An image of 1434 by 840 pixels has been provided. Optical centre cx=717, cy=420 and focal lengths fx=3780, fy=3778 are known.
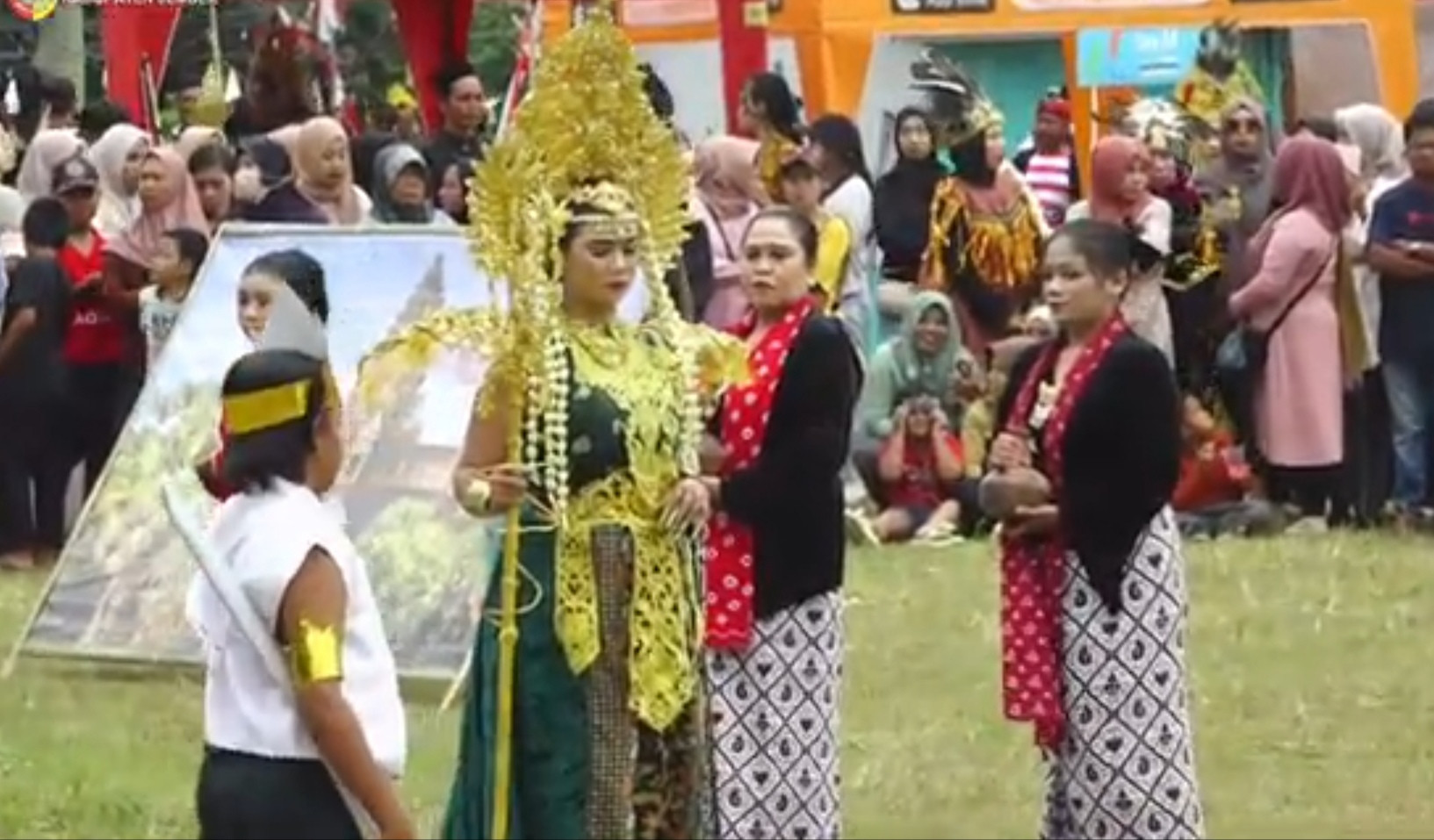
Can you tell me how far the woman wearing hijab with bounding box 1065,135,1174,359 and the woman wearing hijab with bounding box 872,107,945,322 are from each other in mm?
1170

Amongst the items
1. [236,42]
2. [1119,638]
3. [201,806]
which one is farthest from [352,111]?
[201,806]

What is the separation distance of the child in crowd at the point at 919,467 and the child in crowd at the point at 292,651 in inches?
375

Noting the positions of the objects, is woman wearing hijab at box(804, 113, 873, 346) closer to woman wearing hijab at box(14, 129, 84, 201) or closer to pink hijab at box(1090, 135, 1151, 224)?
pink hijab at box(1090, 135, 1151, 224)

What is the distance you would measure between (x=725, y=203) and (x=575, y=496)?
778 cm

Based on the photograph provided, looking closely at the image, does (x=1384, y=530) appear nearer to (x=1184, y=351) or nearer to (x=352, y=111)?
(x=1184, y=351)

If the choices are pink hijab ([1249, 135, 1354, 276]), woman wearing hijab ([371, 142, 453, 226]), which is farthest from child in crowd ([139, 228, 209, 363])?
pink hijab ([1249, 135, 1354, 276])

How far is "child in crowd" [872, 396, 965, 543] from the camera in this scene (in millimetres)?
15719

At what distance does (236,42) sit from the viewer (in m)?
38.7

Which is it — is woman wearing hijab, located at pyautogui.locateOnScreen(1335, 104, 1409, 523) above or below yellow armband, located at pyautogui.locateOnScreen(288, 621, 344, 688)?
below

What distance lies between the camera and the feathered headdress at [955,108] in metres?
16.5

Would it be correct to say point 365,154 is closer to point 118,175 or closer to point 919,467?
point 118,175

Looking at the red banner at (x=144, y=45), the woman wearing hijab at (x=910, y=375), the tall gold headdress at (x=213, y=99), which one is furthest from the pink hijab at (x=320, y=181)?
the red banner at (x=144, y=45)

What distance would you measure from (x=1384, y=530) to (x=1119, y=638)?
25.1 ft

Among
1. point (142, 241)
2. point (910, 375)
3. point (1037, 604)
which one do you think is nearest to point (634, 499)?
point (1037, 604)
